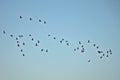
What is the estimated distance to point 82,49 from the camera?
403cm

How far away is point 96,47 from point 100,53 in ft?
0.42

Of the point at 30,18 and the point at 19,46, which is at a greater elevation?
the point at 30,18

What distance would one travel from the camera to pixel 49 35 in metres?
3.90

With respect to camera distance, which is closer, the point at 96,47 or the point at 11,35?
the point at 11,35

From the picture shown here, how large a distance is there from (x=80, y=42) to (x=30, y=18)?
36.2 inches

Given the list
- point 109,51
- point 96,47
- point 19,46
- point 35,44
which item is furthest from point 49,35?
point 109,51

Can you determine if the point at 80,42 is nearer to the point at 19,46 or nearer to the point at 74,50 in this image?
the point at 74,50

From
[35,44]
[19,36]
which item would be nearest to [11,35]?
[19,36]

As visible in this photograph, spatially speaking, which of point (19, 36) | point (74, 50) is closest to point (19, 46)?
point (19, 36)
